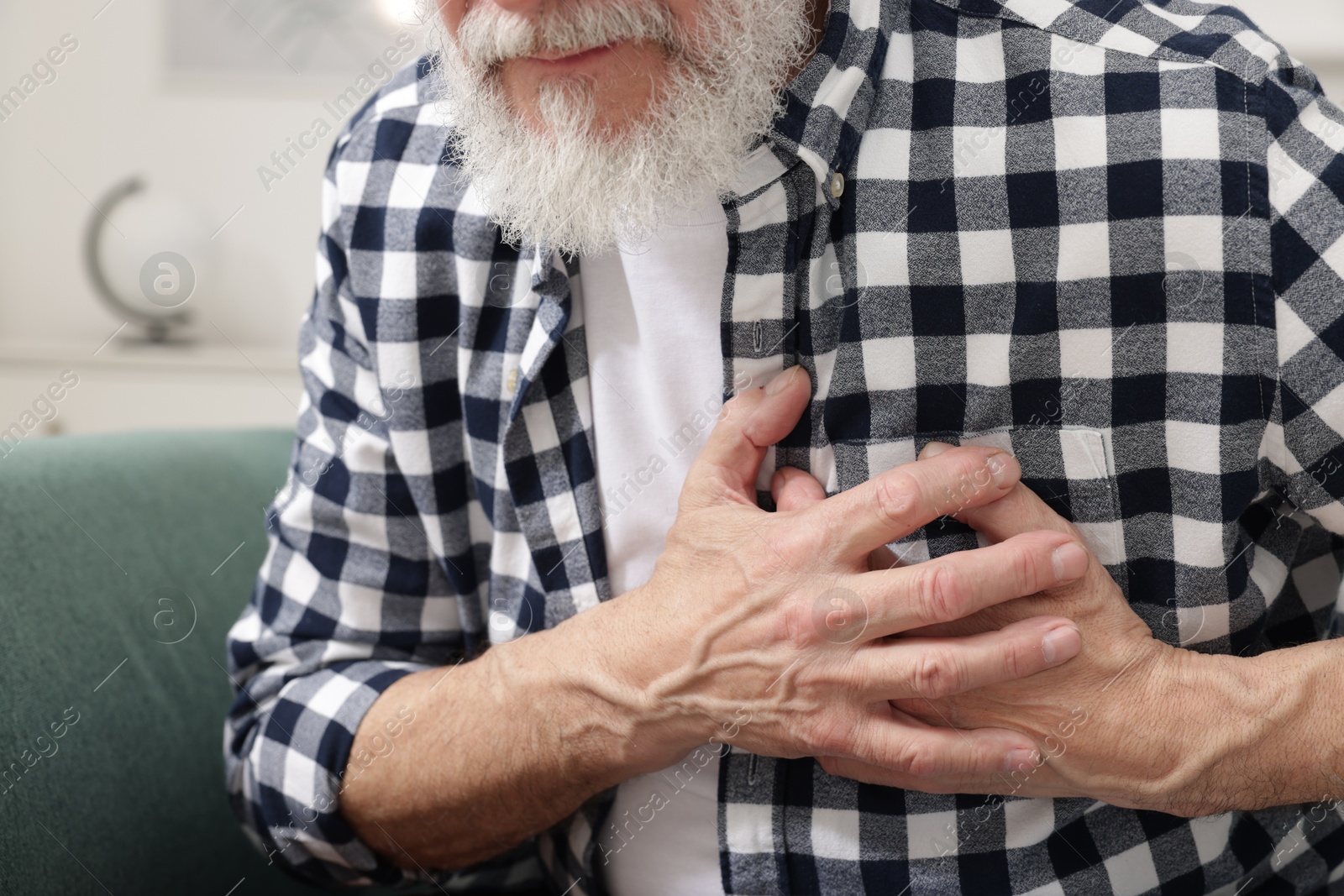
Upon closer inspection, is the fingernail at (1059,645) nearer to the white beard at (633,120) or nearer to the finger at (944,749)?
the finger at (944,749)

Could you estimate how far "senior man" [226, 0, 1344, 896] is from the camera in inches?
26.0

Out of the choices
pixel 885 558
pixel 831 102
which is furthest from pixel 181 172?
pixel 885 558

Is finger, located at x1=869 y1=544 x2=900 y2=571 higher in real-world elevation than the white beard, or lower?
lower

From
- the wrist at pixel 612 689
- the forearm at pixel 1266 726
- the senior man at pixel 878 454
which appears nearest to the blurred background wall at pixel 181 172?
the senior man at pixel 878 454

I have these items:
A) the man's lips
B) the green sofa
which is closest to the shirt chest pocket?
the man's lips

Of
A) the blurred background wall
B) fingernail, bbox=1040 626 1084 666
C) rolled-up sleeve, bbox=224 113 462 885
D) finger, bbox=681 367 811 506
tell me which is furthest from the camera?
the blurred background wall

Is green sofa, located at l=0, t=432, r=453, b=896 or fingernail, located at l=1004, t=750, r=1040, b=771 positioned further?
green sofa, located at l=0, t=432, r=453, b=896

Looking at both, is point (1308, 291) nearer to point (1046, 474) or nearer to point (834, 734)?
point (1046, 474)

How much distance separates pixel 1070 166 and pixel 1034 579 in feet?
0.98

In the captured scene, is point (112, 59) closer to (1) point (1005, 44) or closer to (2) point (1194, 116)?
(1) point (1005, 44)

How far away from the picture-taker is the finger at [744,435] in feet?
2.41

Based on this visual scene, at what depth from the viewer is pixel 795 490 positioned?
2.42ft

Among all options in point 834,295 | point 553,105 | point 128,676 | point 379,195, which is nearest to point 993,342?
point 834,295

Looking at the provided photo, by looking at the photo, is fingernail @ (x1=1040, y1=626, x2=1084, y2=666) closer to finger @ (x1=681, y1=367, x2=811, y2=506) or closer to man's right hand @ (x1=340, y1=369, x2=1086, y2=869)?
man's right hand @ (x1=340, y1=369, x2=1086, y2=869)
